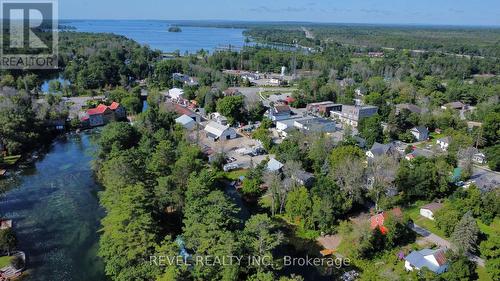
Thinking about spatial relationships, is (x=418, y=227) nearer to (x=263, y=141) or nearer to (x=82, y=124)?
(x=263, y=141)

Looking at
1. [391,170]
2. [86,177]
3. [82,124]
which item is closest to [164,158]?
[86,177]

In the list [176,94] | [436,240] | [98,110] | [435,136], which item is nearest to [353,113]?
[435,136]

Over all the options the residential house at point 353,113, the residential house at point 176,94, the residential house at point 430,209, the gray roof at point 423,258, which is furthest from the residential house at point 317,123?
the gray roof at point 423,258

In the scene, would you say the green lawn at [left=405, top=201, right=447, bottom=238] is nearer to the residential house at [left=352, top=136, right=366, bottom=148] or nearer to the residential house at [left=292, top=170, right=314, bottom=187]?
the residential house at [left=292, top=170, right=314, bottom=187]

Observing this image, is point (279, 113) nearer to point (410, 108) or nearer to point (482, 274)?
point (410, 108)

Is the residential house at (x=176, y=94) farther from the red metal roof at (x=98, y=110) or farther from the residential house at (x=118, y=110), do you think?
the red metal roof at (x=98, y=110)
